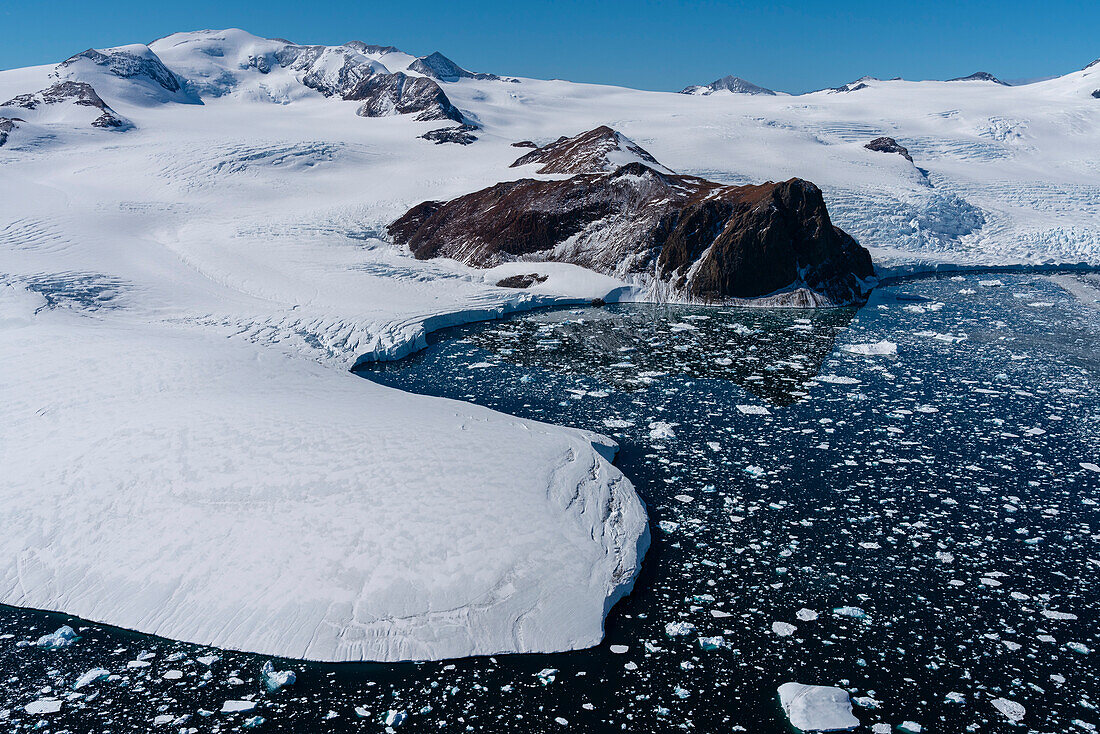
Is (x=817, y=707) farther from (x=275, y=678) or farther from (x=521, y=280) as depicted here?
(x=521, y=280)

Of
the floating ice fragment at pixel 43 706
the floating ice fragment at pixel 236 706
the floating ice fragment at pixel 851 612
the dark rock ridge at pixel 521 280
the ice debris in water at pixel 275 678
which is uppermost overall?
the dark rock ridge at pixel 521 280

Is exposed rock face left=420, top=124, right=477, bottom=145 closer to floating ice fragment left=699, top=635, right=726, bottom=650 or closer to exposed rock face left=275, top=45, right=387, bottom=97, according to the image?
exposed rock face left=275, top=45, right=387, bottom=97

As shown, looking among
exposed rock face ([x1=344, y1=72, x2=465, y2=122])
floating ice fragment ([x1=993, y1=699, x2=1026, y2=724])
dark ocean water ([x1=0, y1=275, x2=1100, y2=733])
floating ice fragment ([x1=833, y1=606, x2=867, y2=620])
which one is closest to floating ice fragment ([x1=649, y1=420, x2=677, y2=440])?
dark ocean water ([x1=0, y1=275, x2=1100, y2=733])

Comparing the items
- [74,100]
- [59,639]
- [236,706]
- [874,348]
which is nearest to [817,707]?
[236,706]

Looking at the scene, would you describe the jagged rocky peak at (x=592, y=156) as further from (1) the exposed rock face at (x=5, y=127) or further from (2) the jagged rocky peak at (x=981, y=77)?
(2) the jagged rocky peak at (x=981, y=77)

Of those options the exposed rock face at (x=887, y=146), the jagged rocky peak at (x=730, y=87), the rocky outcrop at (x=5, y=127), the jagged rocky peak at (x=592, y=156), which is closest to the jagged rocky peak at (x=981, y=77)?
the jagged rocky peak at (x=730, y=87)

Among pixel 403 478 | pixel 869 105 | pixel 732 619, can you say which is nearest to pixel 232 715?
pixel 403 478
